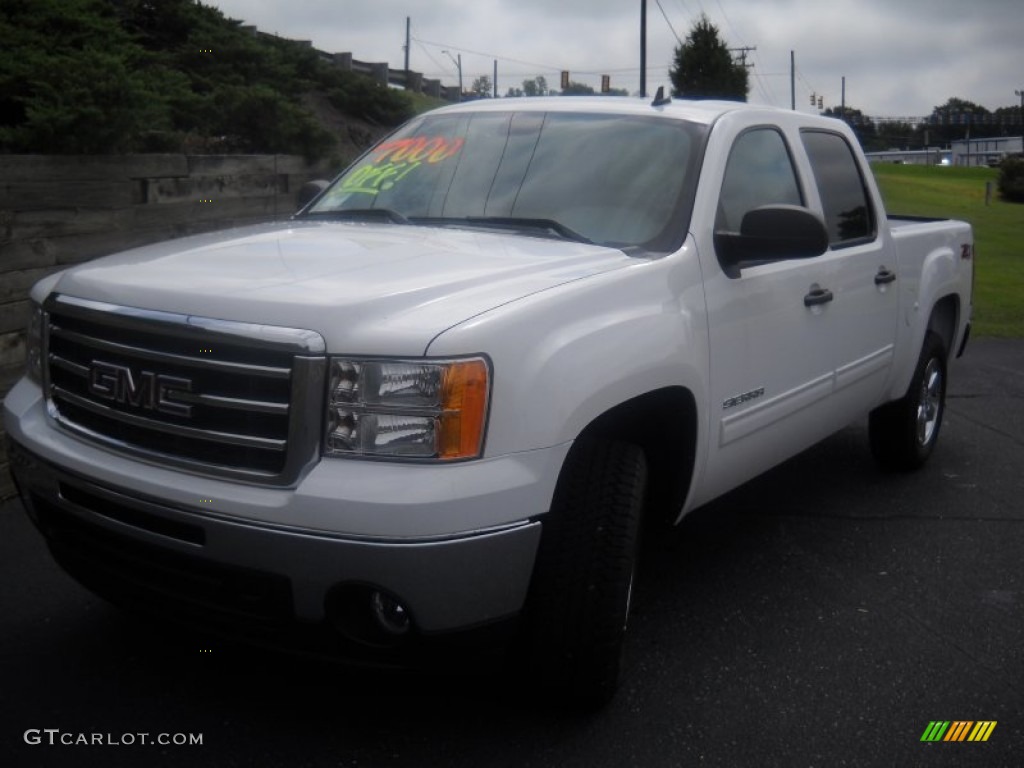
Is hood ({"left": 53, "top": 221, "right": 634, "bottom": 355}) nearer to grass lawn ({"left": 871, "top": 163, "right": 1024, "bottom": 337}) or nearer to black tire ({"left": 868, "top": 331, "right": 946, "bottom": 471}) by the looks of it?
black tire ({"left": 868, "top": 331, "right": 946, "bottom": 471})

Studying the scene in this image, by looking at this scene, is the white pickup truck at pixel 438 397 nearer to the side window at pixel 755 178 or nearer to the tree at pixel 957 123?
the side window at pixel 755 178

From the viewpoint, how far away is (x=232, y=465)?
124 inches

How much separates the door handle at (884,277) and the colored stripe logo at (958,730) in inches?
92.2

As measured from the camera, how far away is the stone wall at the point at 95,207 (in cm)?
585

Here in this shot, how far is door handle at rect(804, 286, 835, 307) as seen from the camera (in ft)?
15.6

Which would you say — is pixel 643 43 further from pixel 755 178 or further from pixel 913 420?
pixel 755 178

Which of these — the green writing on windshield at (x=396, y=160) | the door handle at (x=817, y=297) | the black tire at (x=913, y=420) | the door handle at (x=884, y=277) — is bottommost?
the black tire at (x=913, y=420)

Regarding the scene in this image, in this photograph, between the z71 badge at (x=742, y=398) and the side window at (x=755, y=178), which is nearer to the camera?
the z71 badge at (x=742, y=398)

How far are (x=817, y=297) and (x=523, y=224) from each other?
4.26 feet

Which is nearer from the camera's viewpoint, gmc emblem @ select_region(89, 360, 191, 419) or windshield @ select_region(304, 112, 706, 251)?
gmc emblem @ select_region(89, 360, 191, 419)

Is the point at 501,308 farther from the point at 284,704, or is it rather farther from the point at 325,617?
the point at 284,704

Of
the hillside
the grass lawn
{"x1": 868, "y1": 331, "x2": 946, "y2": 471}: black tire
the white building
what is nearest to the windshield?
{"x1": 868, "y1": 331, "x2": 946, "y2": 471}: black tire

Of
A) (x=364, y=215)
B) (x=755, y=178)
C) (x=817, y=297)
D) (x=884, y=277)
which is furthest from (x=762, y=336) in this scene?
(x=364, y=215)

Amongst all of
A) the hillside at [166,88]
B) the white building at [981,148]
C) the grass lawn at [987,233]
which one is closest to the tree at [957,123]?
the white building at [981,148]
